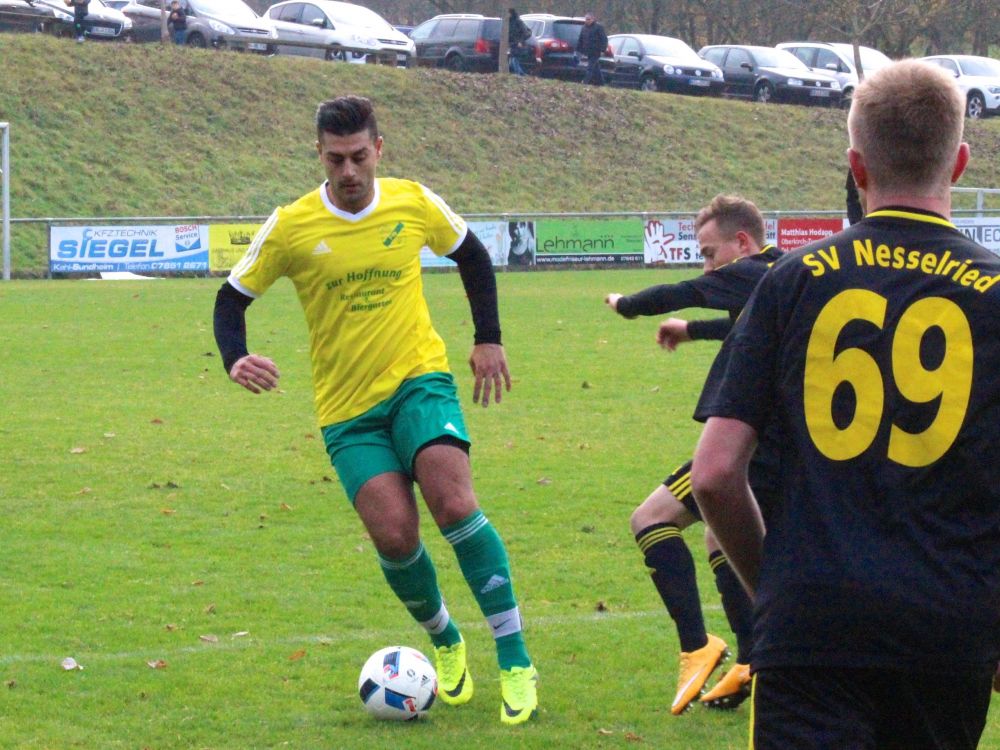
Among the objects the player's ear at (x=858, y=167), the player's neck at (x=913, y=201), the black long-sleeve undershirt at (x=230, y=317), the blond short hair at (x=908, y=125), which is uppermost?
the blond short hair at (x=908, y=125)

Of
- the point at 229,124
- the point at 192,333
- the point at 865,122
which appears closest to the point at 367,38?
the point at 229,124

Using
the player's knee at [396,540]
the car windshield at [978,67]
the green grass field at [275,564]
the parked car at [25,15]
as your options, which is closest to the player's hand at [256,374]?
the player's knee at [396,540]

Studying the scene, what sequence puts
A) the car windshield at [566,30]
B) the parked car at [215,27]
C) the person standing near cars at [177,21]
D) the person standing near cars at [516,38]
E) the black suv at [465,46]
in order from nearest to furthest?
the person standing near cars at [177,21] < the parked car at [215,27] < the person standing near cars at [516,38] < the black suv at [465,46] < the car windshield at [566,30]

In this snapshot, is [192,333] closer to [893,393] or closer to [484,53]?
[893,393]

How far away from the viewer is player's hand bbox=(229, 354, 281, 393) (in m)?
4.96

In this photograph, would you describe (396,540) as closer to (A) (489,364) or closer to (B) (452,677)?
(B) (452,677)

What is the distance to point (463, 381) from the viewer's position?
1358cm

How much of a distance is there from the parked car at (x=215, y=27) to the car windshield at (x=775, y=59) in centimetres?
1337

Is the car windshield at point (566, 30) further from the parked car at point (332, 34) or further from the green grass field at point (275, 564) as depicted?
the green grass field at point (275, 564)

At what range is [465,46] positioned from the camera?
40.5 meters

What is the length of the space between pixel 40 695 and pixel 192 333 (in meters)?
12.2

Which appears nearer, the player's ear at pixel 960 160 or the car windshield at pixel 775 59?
the player's ear at pixel 960 160

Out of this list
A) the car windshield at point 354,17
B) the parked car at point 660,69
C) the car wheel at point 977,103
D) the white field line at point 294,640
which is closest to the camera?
the white field line at point 294,640

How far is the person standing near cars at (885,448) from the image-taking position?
2.40 m
